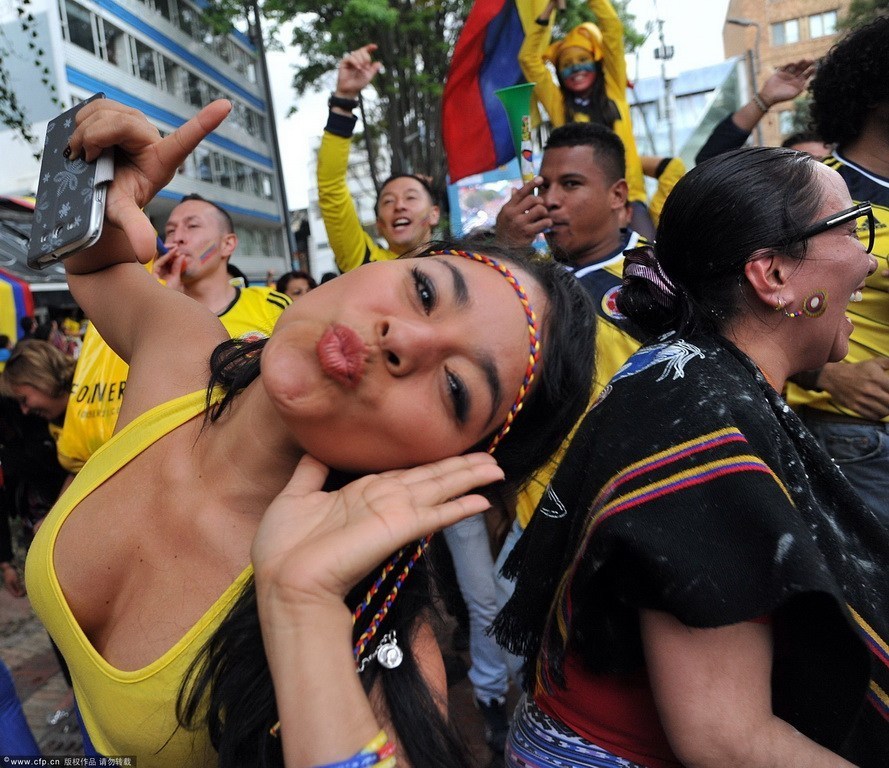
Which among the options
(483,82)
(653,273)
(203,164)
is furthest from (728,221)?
(203,164)

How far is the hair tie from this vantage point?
1.62 m

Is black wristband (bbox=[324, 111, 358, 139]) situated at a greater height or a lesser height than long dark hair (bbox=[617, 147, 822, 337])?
greater

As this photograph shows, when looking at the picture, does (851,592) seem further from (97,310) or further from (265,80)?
(265,80)

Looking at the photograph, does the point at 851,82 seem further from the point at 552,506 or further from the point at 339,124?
the point at 339,124

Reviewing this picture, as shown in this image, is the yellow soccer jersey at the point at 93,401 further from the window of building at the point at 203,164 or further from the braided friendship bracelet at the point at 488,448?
the window of building at the point at 203,164

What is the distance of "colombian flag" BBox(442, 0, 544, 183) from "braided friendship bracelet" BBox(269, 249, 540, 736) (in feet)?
11.3

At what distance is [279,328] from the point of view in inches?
52.4

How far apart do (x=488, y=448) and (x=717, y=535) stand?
1.66ft

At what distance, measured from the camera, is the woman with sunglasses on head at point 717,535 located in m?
1.13

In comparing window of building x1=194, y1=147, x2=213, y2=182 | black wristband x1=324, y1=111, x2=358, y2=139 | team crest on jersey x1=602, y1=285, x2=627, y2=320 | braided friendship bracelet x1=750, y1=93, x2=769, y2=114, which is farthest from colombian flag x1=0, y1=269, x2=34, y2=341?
window of building x1=194, y1=147, x2=213, y2=182

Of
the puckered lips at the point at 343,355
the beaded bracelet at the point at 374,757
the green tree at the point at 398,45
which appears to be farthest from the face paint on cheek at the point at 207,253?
the green tree at the point at 398,45

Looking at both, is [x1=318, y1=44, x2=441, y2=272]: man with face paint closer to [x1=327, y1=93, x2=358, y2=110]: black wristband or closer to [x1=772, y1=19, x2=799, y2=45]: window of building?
[x1=327, y1=93, x2=358, y2=110]: black wristband

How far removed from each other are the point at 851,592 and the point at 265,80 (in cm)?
1390

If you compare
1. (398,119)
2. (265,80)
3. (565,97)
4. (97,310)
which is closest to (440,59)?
(398,119)
